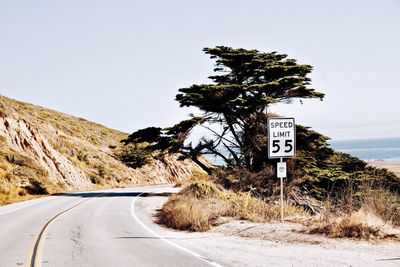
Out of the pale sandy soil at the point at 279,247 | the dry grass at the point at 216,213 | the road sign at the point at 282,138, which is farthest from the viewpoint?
the dry grass at the point at 216,213

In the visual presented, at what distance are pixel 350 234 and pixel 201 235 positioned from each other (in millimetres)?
4255

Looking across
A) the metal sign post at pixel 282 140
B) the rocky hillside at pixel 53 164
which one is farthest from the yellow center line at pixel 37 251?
the rocky hillside at pixel 53 164

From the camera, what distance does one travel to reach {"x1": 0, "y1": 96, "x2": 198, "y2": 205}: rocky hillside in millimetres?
32831

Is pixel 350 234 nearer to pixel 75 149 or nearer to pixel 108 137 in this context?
pixel 75 149

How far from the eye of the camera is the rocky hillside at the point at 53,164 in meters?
32.8

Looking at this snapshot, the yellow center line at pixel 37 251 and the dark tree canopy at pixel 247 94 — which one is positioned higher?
the dark tree canopy at pixel 247 94

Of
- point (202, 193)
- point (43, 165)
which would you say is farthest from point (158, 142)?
point (43, 165)

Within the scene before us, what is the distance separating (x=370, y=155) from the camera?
14852 millimetres

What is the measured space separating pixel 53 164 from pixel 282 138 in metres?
31.2

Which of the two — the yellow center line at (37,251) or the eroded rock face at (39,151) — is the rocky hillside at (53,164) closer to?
the eroded rock face at (39,151)

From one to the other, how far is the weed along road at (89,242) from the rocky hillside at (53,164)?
35.2ft

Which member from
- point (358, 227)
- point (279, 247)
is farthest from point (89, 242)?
point (358, 227)

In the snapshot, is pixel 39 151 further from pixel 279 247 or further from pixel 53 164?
pixel 279 247

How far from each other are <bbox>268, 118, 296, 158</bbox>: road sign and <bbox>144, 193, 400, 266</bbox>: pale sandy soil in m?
2.16
